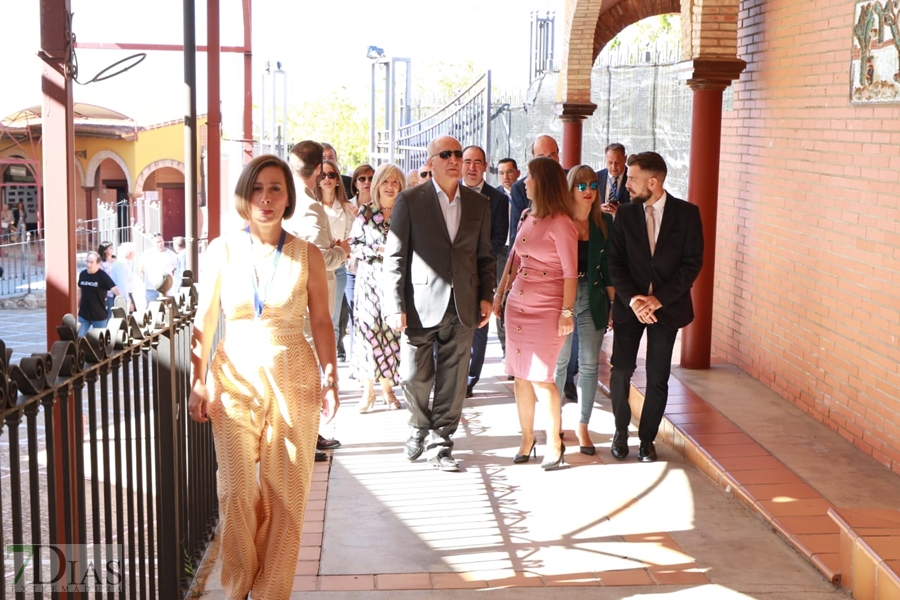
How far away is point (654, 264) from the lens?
20.5 feet

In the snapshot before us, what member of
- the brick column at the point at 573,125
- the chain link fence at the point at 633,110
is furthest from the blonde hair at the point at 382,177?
the brick column at the point at 573,125

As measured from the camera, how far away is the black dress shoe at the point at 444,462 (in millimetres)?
6214

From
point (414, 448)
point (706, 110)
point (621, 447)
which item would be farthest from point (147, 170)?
point (621, 447)

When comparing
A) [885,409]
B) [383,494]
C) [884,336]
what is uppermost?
[884,336]

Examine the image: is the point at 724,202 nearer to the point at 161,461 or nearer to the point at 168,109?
the point at 161,461

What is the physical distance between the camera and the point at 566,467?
20.6ft

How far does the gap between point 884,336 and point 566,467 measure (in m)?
1.97

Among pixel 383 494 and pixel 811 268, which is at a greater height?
pixel 811 268

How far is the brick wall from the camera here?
616 centimetres

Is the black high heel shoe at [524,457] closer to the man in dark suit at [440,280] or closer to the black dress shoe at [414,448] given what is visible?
the man in dark suit at [440,280]

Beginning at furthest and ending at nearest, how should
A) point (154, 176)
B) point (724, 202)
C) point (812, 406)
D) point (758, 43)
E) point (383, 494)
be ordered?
point (154, 176)
point (724, 202)
point (758, 43)
point (812, 406)
point (383, 494)

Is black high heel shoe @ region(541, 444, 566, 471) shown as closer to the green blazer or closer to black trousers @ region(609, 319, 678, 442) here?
black trousers @ region(609, 319, 678, 442)

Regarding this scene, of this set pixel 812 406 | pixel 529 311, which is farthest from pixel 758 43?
pixel 529 311

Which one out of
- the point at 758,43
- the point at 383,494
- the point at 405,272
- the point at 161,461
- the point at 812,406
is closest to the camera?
the point at 161,461
